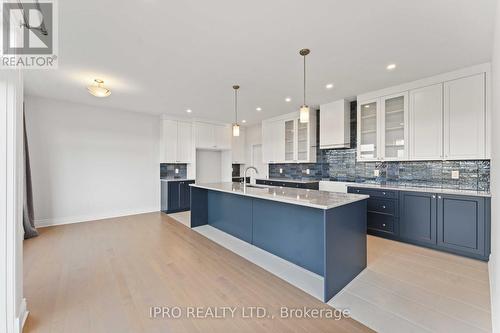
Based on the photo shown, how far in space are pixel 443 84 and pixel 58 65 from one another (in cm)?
554

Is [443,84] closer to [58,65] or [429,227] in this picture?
[429,227]

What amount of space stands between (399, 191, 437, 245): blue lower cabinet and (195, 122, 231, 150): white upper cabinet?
4.83 meters

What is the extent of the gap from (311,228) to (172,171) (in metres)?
4.71

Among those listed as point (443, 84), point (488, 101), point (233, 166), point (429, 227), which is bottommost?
point (429, 227)

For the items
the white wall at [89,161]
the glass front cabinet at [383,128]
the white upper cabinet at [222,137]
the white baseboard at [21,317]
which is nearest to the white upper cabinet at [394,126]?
the glass front cabinet at [383,128]

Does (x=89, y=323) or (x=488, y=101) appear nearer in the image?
(x=89, y=323)

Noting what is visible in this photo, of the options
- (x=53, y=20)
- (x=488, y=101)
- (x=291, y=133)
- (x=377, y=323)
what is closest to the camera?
(x=377, y=323)

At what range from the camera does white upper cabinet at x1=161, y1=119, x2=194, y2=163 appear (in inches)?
223

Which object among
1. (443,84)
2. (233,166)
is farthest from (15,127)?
(233,166)

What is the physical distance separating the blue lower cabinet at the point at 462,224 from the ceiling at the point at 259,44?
1873 mm

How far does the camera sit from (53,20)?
1997mm

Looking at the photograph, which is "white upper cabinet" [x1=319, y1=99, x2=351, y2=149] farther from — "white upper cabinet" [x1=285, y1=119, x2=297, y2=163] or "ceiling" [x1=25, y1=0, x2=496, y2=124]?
"white upper cabinet" [x1=285, y1=119, x2=297, y2=163]

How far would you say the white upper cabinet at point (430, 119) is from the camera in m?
2.93

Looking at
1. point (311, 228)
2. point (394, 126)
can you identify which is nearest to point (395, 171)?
point (394, 126)
